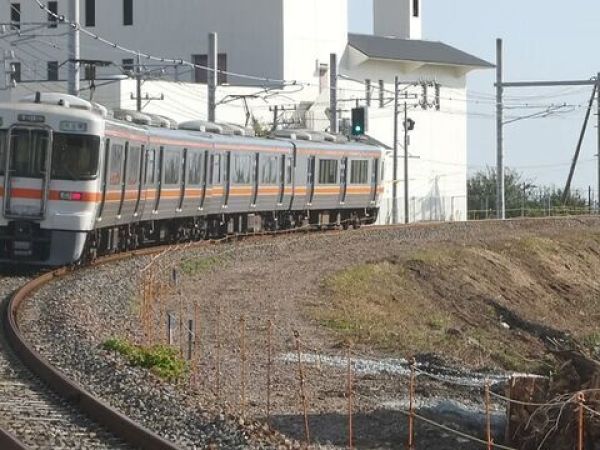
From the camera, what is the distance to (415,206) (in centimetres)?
7662

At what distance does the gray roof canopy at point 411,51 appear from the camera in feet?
251

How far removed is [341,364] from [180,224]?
18.8m

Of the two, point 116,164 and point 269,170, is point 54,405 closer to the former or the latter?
point 116,164

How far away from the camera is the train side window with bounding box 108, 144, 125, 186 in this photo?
2736cm

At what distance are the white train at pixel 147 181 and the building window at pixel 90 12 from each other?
89.8 feet

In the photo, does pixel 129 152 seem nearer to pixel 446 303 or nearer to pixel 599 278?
pixel 446 303

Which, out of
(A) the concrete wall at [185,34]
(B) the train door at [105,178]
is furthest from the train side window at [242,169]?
(A) the concrete wall at [185,34]

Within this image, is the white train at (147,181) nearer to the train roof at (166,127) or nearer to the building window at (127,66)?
the train roof at (166,127)

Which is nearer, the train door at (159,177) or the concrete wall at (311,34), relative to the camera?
the train door at (159,177)

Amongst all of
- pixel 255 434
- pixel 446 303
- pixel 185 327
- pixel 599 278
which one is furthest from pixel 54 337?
pixel 599 278

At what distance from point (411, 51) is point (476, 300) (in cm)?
4608

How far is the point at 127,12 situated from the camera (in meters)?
72.8

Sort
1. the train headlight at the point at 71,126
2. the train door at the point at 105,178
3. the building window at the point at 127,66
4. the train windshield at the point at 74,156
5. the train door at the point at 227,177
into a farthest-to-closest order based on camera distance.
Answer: the building window at the point at 127,66
the train door at the point at 227,177
the train door at the point at 105,178
the train windshield at the point at 74,156
the train headlight at the point at 71,126

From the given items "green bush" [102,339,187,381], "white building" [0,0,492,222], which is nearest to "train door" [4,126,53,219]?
"green bush" [102,339,187,381]
